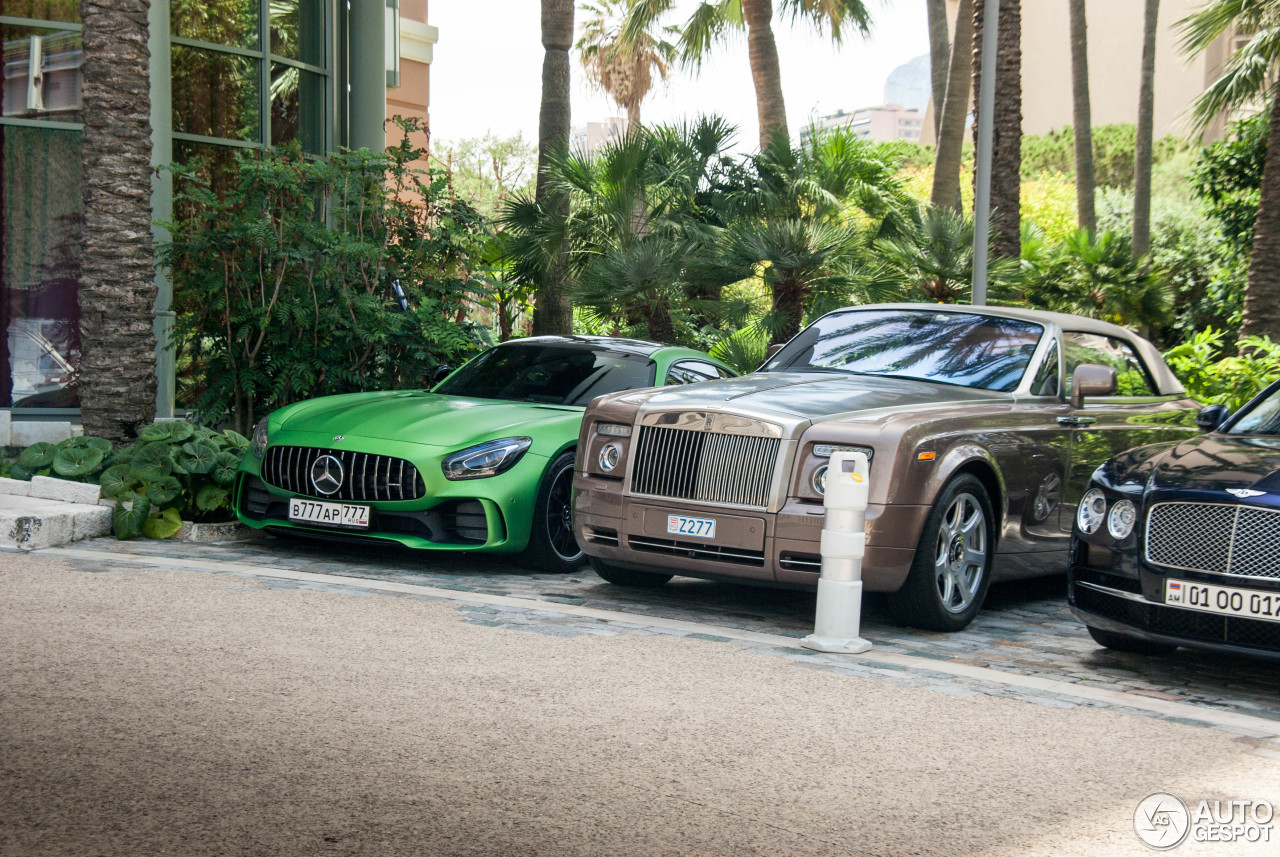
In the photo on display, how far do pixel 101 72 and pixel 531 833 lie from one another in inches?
293

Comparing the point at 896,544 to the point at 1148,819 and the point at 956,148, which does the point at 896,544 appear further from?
the point at 956,148

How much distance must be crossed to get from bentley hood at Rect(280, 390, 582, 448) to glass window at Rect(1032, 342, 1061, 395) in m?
2.71

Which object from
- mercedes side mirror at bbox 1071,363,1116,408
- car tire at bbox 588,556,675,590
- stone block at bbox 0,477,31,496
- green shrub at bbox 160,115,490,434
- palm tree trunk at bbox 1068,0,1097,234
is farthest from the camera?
palm tree trunk at bbox 1068,0,1097,234

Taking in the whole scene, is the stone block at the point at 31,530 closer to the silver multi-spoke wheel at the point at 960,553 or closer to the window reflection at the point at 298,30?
the silver multi-spoke wheel at the point at 960,553

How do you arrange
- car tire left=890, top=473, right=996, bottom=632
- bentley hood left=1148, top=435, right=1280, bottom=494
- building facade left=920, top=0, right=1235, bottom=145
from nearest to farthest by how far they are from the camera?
1. bentley hood left=1148, top=435, right=1280, bottom=494
2. car tire left=890, top=473, right=996, bottom=632
3. building facade left=920, top=0, right=1235, bottom=145

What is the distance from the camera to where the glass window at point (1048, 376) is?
24.1 feet

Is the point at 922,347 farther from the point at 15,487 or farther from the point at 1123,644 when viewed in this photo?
the point at 15,487

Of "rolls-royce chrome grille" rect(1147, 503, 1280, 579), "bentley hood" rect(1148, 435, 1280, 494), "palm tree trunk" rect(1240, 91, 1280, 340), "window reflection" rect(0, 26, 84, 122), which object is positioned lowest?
"rolls-royce chrome grille" rect(1147, 503, 1280, 579)

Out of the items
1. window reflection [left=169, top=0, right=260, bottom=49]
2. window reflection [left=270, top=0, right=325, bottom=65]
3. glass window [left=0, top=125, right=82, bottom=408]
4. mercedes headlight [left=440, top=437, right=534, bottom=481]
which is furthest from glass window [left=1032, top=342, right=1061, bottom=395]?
window reflection [left=270, top=0, right=325, bottom=65]

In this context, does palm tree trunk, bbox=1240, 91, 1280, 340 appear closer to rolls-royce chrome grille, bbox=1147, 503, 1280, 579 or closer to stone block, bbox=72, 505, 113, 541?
rolls-royce chrome grille, bbox=1147, 503, 1280, 579

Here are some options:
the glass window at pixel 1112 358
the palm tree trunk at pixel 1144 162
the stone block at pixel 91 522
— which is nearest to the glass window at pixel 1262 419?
the glass window at pixel 1112 358

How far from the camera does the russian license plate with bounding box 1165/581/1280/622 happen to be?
204 inches

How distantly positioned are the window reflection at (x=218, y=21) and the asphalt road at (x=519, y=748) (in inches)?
369

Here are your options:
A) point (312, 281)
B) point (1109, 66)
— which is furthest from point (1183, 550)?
point (1109, 66)
